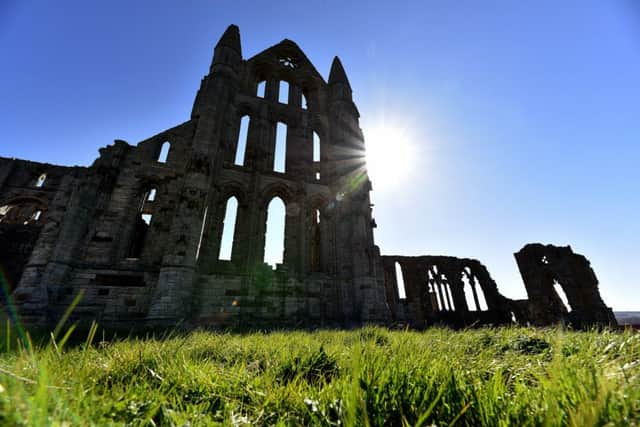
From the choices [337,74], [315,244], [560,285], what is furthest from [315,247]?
[560,285]

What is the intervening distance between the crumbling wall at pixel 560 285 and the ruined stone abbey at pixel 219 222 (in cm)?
40

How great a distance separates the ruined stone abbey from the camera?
7.26 m

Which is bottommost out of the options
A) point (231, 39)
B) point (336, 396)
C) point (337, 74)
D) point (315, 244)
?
point (336, 396)

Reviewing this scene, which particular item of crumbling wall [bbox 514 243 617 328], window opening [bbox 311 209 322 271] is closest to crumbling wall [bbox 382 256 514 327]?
crumbling wall [bbox 514 243 617 328]

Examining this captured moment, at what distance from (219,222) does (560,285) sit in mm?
23164

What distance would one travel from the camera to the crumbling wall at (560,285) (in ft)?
53.3

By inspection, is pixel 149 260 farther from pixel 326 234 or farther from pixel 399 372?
pixel 399 372

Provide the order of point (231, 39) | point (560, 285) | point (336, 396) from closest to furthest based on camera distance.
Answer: point (336, 396), point (231, 39), point (560, 285)

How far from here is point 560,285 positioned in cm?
1738

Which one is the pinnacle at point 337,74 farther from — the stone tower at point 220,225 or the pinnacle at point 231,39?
the pinnacle at point 231,39

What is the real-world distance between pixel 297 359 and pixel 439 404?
53.3 inches

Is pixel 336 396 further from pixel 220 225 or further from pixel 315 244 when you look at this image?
pixel 315 244

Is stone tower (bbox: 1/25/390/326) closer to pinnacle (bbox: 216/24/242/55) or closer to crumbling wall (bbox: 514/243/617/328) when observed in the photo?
pinnacle (bbox: 216/24/242/55)

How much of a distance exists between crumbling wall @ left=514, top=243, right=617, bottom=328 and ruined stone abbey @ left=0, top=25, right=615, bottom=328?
40 cm
